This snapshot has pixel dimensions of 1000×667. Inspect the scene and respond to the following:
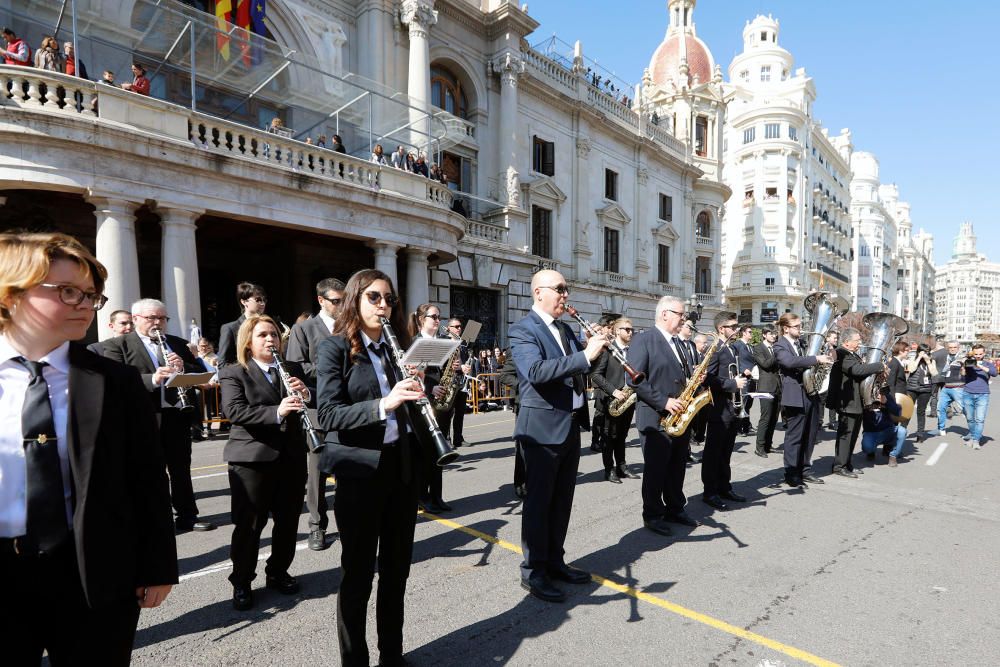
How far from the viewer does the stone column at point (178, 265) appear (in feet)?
34.9

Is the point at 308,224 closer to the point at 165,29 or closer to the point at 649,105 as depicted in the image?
the point at 165,29

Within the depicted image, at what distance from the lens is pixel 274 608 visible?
3.62 metres

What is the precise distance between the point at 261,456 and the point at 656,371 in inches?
144

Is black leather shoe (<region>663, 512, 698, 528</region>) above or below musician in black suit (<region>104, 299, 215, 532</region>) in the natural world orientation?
below

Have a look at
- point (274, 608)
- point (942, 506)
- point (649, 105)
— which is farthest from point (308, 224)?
point (649, 105)

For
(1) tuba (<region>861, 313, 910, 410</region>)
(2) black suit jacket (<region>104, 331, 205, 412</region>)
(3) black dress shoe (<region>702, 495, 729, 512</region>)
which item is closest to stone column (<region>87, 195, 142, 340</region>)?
(2) black suit jacket (<region>104, 331, 205, 412</region>)

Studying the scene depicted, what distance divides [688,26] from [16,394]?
1892 inches

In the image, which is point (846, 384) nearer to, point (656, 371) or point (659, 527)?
point (656, 371)

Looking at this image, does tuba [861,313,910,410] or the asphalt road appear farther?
tuba [861,313,910,410]

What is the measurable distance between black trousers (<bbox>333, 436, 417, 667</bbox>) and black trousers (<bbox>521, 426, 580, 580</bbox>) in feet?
4.16

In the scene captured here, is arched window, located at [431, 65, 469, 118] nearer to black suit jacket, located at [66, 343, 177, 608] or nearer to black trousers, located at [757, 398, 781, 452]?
black trousers, located at [757, 398, 781, 452]

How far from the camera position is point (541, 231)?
24.3 metres

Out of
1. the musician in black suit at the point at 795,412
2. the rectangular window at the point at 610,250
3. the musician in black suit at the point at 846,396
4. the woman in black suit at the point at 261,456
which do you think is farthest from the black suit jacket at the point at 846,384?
the rectangular window at the point at 610,250

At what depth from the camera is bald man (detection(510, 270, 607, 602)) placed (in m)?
3.84
